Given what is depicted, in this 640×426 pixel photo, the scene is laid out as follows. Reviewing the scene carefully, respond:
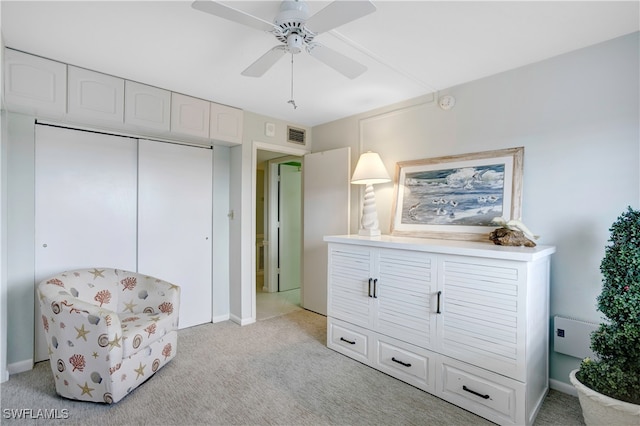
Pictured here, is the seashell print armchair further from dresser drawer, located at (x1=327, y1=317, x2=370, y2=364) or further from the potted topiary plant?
the potted topiary plant

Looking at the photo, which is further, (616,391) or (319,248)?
(319,248)

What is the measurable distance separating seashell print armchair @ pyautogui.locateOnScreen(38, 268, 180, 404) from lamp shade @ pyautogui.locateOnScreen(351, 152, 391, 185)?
2.07 metres

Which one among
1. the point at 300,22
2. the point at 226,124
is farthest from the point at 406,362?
the point at 226,124

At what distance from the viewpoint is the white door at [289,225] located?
16.1 feet

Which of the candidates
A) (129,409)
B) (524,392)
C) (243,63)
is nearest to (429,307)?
(524,392)

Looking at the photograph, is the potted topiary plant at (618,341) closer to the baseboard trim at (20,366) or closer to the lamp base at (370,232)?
the lamp base at (370,232)

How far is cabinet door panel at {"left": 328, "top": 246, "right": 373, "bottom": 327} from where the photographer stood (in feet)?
8.54

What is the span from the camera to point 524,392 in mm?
1807

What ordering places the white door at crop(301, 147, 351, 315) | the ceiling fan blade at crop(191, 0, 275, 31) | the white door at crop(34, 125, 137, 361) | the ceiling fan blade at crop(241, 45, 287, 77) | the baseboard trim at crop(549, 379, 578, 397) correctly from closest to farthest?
the ceiling fan blade at crop(191, 0, 275, 31), the ceiling fan blade at crop(241, 45, 287, 77), the baseboard trim at crop(549, 379, 578, 397), the white door at crop(34, 125, 137, 361), the white door at crop(301, 147, 351, 315)

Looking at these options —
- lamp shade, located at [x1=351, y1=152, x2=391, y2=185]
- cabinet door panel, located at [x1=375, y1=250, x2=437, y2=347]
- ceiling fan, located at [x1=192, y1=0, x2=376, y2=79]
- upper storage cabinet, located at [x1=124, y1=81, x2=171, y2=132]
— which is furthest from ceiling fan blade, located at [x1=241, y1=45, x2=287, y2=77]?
cabinet door panel, located at [x1=375, y1=250, x2=437, y2=347]

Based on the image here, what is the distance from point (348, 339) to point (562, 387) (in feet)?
5.14

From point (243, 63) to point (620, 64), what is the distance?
254 centimetres

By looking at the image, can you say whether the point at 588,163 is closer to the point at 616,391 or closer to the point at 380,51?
the point at 616,391

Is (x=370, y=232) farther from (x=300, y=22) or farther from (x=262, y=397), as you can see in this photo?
(x=300, y=22)
